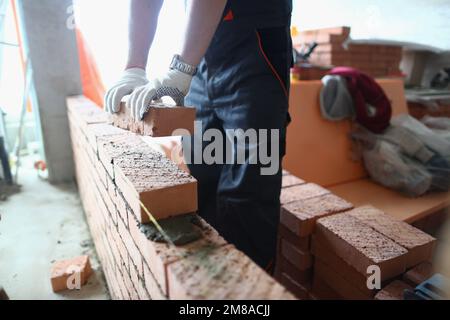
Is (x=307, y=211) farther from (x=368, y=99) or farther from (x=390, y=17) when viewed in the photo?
(x=368, y=99)

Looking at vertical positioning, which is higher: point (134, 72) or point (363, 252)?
point (134, 72)

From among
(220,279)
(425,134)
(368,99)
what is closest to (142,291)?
(220,279)

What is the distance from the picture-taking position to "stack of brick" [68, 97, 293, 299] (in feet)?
1.72

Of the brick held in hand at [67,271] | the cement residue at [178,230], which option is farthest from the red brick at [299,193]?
the brick held in hand at [67,271]

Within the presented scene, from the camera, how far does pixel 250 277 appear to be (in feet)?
1.76

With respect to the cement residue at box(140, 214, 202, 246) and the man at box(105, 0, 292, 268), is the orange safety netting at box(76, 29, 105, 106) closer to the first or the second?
the man at box(105, 0, 292, 268)

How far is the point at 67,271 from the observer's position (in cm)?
141

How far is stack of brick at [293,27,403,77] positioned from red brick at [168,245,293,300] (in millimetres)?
2538

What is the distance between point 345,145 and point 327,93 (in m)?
0.46

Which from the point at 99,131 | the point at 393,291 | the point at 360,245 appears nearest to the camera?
the point at 393,291

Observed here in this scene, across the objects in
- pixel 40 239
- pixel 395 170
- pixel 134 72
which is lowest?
pixel 40 239

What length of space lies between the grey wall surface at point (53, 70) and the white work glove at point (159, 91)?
183cm

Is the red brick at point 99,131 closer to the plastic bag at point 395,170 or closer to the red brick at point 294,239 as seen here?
the red brick at point 294,239

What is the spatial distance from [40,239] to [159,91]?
4.60 feet
